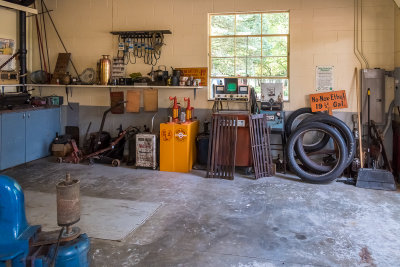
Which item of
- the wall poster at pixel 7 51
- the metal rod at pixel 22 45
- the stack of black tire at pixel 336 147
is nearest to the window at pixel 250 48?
the stack of black tire at pixel 336 147

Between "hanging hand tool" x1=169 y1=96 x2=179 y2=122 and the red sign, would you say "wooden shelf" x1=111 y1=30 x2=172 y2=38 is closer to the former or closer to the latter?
"hanging hand tool" x1=169 y1=96 x2=179 y2=122

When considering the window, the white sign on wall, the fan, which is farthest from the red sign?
the fan

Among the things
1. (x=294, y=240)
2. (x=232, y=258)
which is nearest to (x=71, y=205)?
(x=232, y=258)

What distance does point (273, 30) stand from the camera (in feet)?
19.4

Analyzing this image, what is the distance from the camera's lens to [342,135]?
5.31 meters

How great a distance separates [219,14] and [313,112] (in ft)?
7.59

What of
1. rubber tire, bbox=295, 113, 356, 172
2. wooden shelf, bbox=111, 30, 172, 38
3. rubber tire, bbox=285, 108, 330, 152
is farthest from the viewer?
wooden shelf, bbox=111, 30, 172, 38

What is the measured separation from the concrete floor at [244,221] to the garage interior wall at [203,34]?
1.68 meters

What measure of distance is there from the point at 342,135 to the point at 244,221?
2.55 metres

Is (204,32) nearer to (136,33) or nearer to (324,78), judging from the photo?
(136,33)

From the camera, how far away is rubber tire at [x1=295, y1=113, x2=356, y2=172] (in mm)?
5125

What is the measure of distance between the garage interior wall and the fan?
0.54ft

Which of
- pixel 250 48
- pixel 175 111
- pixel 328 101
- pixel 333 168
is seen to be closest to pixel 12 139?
pixel 175 111

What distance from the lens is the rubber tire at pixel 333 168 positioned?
4973 mm
